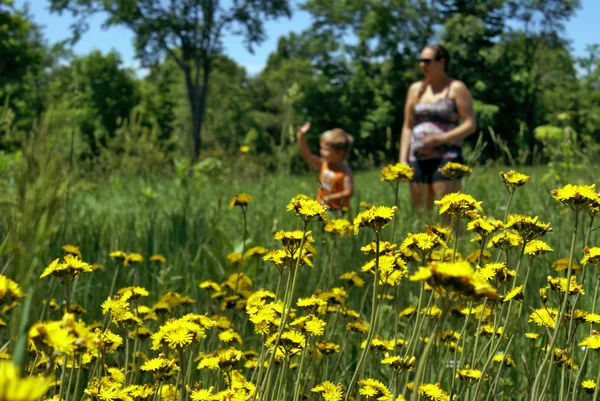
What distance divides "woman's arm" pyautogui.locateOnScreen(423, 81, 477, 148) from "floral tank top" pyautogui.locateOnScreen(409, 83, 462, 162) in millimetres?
67

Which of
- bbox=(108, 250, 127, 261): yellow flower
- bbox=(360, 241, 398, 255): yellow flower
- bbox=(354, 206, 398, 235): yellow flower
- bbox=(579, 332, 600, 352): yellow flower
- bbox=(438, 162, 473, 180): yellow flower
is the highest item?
bbox=(438, 162, 473, 180): yellow flower

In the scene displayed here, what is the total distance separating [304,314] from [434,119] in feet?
9.31

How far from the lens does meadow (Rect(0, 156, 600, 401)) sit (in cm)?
73

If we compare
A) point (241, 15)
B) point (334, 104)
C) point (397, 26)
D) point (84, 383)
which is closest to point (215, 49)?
point (241, 15)

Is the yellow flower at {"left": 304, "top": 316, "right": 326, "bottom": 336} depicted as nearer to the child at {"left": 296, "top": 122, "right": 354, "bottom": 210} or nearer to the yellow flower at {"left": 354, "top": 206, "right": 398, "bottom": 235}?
the yellow flower at {"left": 354, "top": 206, "right": 398, "bottom": 235}

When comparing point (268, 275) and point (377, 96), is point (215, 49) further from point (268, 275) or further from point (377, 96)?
point (268, 275)

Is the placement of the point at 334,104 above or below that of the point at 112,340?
above

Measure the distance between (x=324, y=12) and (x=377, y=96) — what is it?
6936 millimetres

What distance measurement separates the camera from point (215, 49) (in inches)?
1277

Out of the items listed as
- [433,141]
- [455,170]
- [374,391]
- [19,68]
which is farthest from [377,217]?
[19,68]

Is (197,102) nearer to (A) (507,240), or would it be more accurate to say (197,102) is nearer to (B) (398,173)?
(B) (398,173)

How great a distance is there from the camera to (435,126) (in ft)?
15.4

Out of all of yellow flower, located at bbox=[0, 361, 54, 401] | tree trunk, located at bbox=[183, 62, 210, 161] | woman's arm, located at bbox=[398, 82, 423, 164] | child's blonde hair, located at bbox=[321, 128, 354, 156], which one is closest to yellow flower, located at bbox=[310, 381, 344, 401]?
yellow flower, located at bbox=[0, 361, 54, 401]

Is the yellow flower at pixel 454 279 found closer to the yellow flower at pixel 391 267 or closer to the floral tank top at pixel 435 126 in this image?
the yellow flower at pixel 391 267
